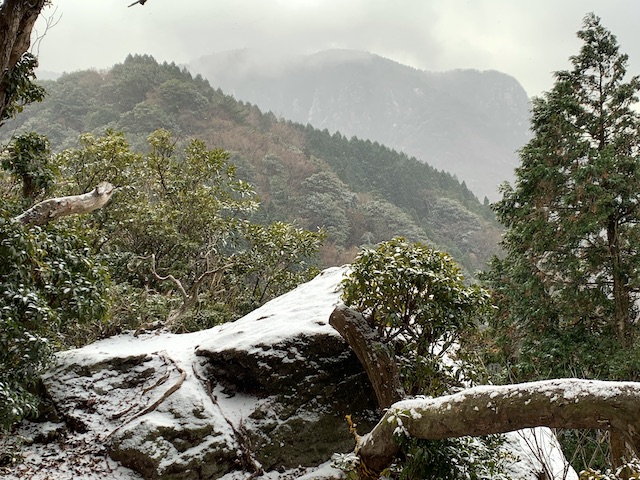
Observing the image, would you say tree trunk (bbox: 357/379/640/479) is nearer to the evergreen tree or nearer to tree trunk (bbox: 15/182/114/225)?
tree trunk (bbox: 15/182/114/225)

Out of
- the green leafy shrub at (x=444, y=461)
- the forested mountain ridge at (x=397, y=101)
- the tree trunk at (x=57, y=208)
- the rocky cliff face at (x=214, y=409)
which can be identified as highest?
the forested mountain ridge at (x=397, y=101)

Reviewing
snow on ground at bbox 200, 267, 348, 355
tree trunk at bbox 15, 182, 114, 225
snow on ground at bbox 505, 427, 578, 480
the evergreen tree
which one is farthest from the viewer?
the evergreen tree

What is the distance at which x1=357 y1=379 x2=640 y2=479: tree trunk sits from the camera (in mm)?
2428

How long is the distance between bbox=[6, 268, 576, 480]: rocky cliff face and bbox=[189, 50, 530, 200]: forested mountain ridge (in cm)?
14246

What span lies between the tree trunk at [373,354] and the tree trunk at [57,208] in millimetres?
3410

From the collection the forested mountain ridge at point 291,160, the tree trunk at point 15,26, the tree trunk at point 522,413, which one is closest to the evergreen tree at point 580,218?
the tree trunk at point 522,413

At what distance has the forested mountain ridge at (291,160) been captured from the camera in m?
36.7

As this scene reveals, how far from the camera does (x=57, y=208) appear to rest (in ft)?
16.8

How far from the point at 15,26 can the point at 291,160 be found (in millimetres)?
39442

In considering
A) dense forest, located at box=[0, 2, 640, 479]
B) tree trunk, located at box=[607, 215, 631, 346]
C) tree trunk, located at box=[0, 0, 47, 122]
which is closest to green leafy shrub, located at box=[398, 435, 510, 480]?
dense forest, located at box=[0, 2, 640, 479]

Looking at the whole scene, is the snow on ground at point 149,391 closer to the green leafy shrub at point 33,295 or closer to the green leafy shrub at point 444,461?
the green leafy shrub at point 33,295

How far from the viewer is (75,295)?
4.70m

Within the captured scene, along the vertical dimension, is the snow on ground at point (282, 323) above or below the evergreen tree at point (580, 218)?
below

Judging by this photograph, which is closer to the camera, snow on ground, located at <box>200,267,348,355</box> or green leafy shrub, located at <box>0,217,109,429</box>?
green leafy shrub, located at <box>0,217,109,429</box>
